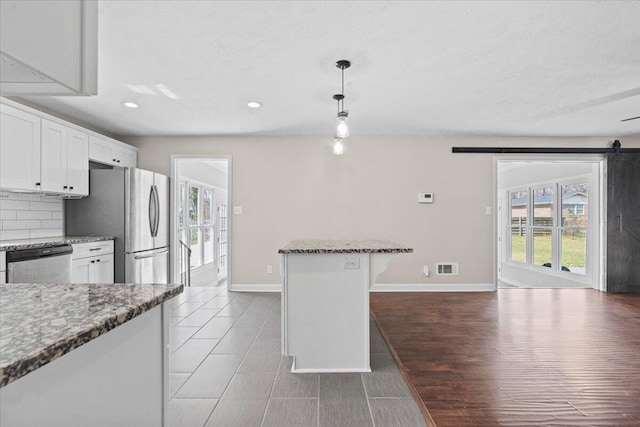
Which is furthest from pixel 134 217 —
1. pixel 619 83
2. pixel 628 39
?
pixel 619 83

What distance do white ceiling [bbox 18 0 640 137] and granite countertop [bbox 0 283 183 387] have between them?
182 centimetres

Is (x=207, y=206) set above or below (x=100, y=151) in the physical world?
below

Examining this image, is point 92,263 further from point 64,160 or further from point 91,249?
point 64,160

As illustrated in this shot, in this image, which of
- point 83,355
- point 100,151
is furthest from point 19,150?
point 83,355

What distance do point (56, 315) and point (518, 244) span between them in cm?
872

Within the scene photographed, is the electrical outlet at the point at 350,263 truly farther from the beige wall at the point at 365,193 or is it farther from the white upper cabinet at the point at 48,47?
the beige wall at the point at 365,193

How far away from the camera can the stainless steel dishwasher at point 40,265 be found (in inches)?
119

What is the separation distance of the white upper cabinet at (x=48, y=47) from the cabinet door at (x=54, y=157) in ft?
11.1

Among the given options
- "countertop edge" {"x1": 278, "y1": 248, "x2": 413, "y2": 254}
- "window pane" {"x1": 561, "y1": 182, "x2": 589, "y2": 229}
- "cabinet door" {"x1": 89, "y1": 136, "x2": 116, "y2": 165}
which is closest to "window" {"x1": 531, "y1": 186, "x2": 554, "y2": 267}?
"window pane" {"x1": 561, "y1": 182, "x2": 589, "y2": 229}

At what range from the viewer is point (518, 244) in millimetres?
8055

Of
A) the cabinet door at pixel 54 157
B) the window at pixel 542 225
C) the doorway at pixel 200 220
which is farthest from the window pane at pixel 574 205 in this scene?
the cabinet door at pixel 54 157

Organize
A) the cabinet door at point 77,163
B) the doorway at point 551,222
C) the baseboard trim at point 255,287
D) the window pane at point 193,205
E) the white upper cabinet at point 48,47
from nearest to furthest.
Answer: the white upper cabinet at point 48,47 < the cabinet door at point 77,163 < the baseboard trim at point 255,287 < the doorway at point 551,222 < the window pane at point 193,205

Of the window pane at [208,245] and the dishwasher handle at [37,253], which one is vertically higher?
the dishwasher handle at [37,253]

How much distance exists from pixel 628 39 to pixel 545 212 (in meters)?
5.21
